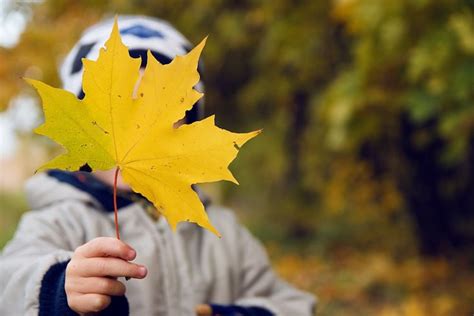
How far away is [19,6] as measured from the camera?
3.38 meters

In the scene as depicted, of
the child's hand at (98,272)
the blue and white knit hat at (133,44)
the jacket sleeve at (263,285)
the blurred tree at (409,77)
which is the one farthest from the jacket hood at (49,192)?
the blurred tree at (409,77)

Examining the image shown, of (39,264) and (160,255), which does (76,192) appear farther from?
(39,264)

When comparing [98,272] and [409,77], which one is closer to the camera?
[98,272]

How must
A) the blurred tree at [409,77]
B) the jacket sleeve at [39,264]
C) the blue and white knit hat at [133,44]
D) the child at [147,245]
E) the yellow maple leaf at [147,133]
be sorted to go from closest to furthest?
the yellow maple leaf at [147,133] → the jacket sleeve at [39,264] → the child at [147,245] → the blue and white knit hat at [133,44] → the blurred tree at [409,77]

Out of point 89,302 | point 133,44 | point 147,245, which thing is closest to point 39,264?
point 89,302

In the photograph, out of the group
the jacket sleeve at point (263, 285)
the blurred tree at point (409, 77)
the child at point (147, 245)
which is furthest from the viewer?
the blurred tree at point (409, 77)

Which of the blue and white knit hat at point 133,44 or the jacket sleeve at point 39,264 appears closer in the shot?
the jacket sleeve at point 39,264

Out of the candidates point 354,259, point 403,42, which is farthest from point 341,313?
point 403,42

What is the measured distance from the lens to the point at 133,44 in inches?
53.7

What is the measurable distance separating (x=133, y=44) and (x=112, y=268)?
659mm

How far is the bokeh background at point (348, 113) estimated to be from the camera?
2.32m

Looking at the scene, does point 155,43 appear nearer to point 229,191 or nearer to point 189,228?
point 189,228

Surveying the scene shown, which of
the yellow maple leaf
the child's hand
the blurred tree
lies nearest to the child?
the child's hand

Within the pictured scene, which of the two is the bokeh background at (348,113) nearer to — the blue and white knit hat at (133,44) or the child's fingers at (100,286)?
the blue and white knit hat at (133,44)
